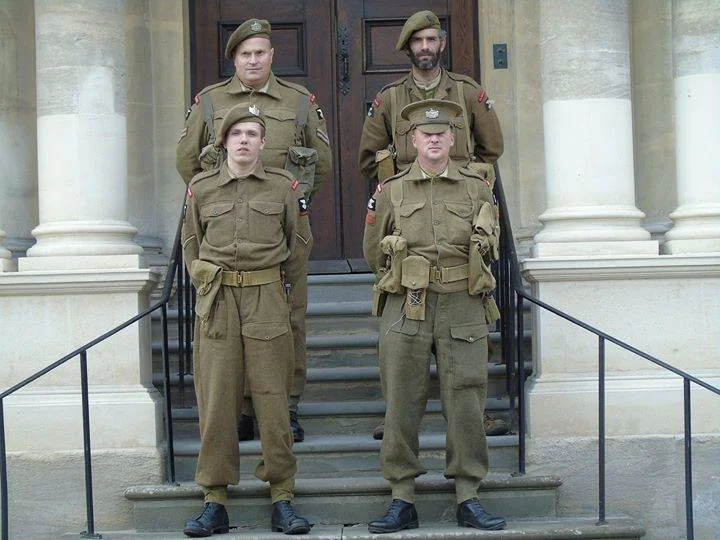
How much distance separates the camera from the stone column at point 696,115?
810 centimetres

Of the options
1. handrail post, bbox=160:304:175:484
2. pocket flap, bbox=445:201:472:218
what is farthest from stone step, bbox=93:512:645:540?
pocket flap, bbox=445:201:472:218

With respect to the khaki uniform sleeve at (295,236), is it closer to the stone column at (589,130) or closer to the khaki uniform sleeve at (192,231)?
the khaki uniform sleeve at (192,231)

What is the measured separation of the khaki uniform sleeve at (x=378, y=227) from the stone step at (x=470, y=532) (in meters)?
1.34

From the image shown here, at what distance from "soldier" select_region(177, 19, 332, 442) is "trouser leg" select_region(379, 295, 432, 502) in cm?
83

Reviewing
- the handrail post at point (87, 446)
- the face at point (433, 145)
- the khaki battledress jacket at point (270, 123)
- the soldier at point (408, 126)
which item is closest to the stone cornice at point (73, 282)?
the khaki battledress jacket at point (270, 123)

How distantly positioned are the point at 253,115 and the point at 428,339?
4.56 ft

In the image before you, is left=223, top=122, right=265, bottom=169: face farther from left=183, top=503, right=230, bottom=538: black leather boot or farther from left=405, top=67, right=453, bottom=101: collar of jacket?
left=183, top=503, right=230, bottom=538: black leather boot

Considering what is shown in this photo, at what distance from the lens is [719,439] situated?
7.63m

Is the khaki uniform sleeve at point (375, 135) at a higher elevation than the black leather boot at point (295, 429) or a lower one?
higher

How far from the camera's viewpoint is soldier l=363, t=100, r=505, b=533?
664 centimetres

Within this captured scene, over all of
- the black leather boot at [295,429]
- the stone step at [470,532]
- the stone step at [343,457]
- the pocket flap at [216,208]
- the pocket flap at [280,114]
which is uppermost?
the pocket flap at [280,114]

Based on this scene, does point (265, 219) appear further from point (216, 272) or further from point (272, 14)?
point (272, 14)

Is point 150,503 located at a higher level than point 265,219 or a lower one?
lower

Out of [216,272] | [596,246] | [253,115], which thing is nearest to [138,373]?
[216,272]
